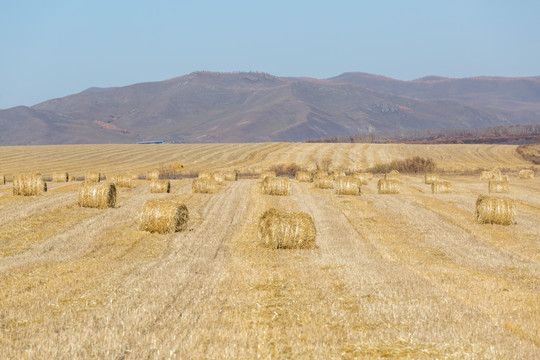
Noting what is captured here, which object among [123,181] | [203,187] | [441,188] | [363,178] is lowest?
[441,188]

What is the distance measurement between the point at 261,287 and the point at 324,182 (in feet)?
85.9

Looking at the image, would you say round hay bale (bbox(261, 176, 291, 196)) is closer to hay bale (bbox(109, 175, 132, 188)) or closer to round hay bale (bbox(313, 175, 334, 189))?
round hay bale (bbox(313, 175, 334, 189))

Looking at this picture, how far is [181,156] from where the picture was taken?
86.1m

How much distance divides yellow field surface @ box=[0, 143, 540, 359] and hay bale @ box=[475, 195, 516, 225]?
0.47 m

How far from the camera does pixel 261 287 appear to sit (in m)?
11.3

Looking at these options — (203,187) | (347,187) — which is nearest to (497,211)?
(347,187)

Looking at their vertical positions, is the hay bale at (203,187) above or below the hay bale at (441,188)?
above

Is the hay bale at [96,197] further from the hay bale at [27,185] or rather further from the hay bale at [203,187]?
the hay bale at [203,187]

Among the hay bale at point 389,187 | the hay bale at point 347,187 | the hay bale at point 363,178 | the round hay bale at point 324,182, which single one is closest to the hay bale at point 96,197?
the hay bale at point 347,187

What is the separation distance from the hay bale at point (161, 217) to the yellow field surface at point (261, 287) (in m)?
0.41

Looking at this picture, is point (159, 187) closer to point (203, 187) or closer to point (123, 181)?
point (203, 187)

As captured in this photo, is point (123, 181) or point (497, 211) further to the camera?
point (123, 181)

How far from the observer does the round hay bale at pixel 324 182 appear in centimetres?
3709

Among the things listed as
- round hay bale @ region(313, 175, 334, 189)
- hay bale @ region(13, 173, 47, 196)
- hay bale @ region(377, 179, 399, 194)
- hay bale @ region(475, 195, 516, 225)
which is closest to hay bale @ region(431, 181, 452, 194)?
hay bale @ region(377, 179, 399, 194)
